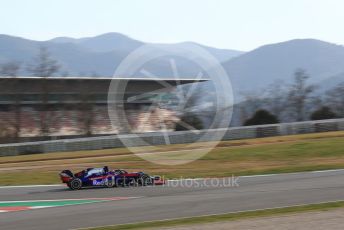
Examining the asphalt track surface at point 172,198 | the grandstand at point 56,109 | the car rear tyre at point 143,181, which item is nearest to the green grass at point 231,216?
the asphalt track surface at point 172,198

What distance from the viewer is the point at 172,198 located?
16500mm

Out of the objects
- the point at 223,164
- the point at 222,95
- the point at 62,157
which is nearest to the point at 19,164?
the point at 62,157

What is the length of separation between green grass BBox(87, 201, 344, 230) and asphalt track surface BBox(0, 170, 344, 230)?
68cm

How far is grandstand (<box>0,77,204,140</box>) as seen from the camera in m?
57.9

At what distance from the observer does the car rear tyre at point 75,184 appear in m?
20.3

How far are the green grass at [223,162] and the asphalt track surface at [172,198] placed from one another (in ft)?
11.8

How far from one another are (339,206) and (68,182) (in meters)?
10.6

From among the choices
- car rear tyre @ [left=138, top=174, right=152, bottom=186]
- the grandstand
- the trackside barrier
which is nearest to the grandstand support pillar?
the grandstand

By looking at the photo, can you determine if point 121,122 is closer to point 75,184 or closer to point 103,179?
point 75,184

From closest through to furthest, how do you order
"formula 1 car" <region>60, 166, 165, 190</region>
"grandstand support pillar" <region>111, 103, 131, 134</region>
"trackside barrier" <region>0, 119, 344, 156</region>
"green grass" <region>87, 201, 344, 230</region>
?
1. "green grass" <region>87, 201, 344, 230</region>
2. "formula 1 car" <region>60, 166, 165, 190</region>
3. "trackside barrier" <region>0, 119, 344, 156</region>
4. "grandstand support pillar" <region>111, 103, 131, 134</region>

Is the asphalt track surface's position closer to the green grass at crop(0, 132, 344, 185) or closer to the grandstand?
the green grass at crop(0, 132, 344, 185)

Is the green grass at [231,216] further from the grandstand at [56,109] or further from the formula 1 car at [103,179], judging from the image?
the grandstand at [56,109]

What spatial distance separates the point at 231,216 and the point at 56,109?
49424 mm

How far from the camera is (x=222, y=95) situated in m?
22.0
